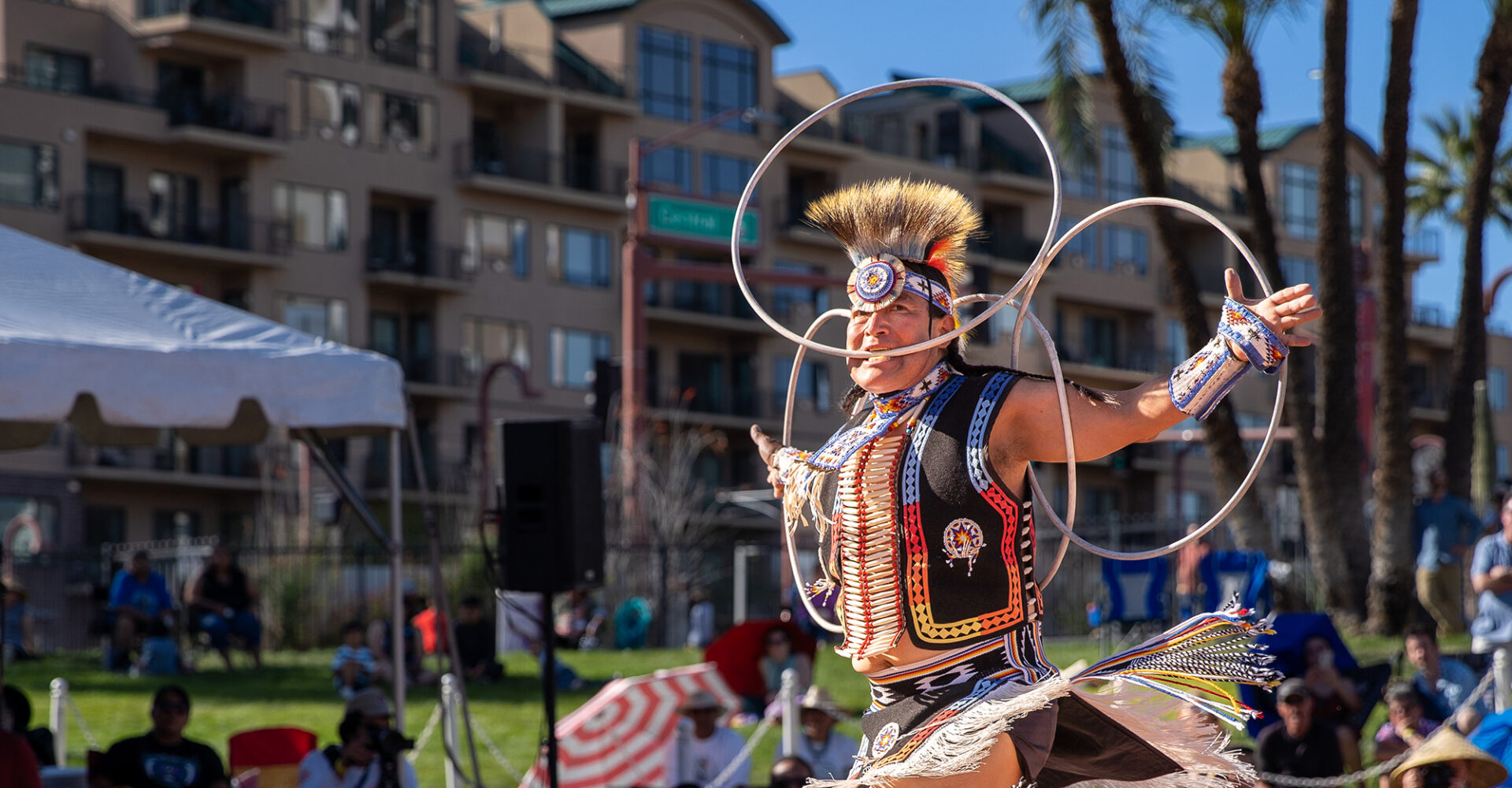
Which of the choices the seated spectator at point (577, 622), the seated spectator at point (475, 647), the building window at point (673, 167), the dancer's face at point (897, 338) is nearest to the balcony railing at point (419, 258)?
the building window at point (673, 167)

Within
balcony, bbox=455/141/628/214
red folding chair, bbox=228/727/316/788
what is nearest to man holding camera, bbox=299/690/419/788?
red folding chair, bbox=228/727/316/788

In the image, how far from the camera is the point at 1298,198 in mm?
61969

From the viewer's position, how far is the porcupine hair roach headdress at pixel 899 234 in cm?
521

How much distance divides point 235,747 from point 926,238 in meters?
7.01

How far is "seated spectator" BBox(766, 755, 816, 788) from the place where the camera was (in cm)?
1054

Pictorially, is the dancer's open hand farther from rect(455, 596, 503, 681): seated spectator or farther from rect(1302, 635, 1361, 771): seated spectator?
rect(455, 596, 503, 681): seated spectator

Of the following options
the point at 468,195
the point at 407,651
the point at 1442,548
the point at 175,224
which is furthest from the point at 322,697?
the point at 468,195

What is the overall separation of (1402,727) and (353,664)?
9.02 m

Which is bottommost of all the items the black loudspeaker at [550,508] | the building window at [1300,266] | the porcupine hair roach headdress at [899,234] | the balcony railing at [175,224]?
the black loudspeaker at [550,508]

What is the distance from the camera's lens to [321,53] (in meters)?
43.6

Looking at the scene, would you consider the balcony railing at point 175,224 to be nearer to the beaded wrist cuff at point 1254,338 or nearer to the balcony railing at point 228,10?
the balcony railing at point 228,10

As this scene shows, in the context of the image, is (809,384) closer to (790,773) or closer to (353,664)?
(353,664)

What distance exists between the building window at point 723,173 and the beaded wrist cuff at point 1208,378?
146 feet

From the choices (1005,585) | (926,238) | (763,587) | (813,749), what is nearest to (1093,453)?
(1005,585)
